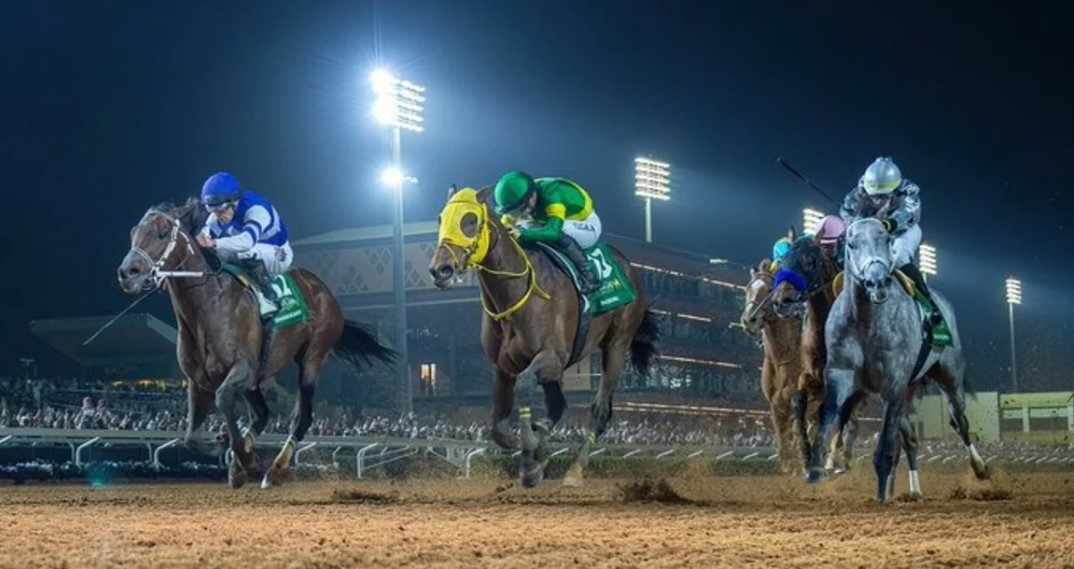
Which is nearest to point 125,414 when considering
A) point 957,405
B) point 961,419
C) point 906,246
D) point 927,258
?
point 961,419

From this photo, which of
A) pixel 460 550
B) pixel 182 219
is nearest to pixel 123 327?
pixel 182 219

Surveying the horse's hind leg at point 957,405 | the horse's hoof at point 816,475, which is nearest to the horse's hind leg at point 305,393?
the horse's hoof at point 816,475

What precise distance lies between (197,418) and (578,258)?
11.3ft

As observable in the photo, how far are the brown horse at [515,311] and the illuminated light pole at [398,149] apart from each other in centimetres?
1277

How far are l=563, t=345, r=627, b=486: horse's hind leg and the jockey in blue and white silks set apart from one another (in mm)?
2914

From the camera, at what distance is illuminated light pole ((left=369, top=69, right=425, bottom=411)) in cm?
2617

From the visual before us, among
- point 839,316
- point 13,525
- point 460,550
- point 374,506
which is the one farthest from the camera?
point 839,316

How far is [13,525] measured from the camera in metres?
7.62

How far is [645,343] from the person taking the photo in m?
13.8

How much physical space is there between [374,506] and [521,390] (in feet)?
5.44

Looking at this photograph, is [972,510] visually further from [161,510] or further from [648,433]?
[648,433]

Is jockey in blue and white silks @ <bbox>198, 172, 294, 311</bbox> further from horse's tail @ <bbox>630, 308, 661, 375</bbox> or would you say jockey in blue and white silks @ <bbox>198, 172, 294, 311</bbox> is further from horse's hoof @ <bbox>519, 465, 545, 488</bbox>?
horse's tail @ <bbox>630, 308, 661, 375</bbox>

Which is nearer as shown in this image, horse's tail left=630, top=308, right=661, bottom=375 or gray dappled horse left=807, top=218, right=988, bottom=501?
gray dappled horse left=807, top=218, right=988, bottom=501

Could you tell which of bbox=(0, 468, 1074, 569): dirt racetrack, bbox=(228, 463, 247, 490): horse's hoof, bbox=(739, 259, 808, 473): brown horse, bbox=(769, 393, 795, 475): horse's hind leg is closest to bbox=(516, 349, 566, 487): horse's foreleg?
bbox=(0, 468, 1074, 569): dirt racetrack
